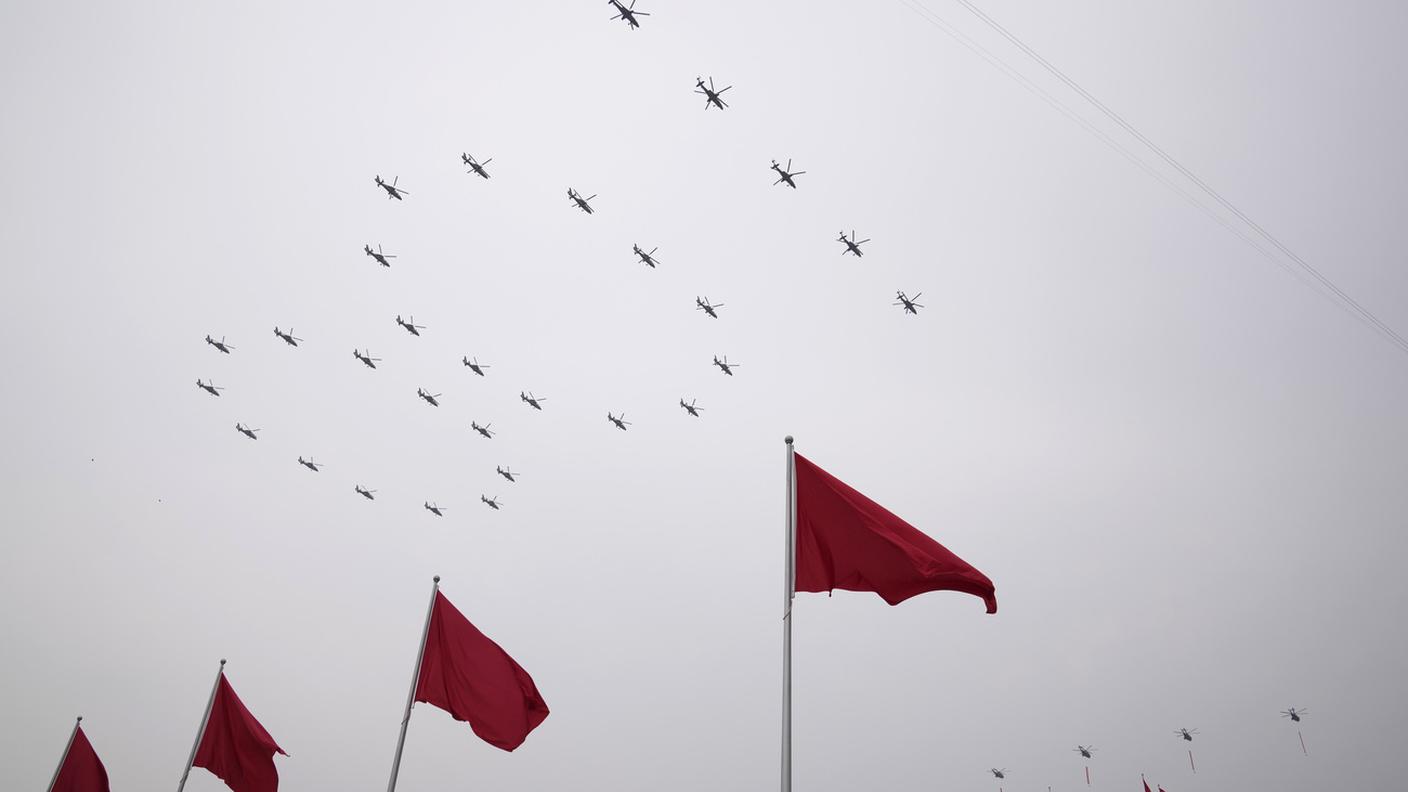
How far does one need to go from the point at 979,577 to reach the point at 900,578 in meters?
1.23

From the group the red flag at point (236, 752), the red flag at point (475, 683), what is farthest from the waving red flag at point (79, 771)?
the red flag at point (475, 683)

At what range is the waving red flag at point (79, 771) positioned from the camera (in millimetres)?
26531

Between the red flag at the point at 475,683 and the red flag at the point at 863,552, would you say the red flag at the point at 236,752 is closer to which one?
the red flag at the point at 475,683

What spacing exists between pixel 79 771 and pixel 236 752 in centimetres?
716

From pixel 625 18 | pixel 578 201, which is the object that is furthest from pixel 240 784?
pixel 578 201

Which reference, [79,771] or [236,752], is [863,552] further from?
[79,771]

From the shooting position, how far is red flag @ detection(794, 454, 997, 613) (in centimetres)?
1303

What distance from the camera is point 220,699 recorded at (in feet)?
81.6

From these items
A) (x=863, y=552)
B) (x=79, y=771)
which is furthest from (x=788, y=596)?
(x=79, y=771)

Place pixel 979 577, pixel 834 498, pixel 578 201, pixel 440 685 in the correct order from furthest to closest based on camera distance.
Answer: pixel 578 201 < pixel 440 685 < pixel 834 498 < pixel 979 577

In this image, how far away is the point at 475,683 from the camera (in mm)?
20406

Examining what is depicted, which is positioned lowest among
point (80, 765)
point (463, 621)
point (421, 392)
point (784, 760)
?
A: point (784, 760)

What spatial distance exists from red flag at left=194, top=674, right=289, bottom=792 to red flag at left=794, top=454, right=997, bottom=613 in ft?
63.0

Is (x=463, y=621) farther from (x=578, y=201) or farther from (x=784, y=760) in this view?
(x=578, y=201)
